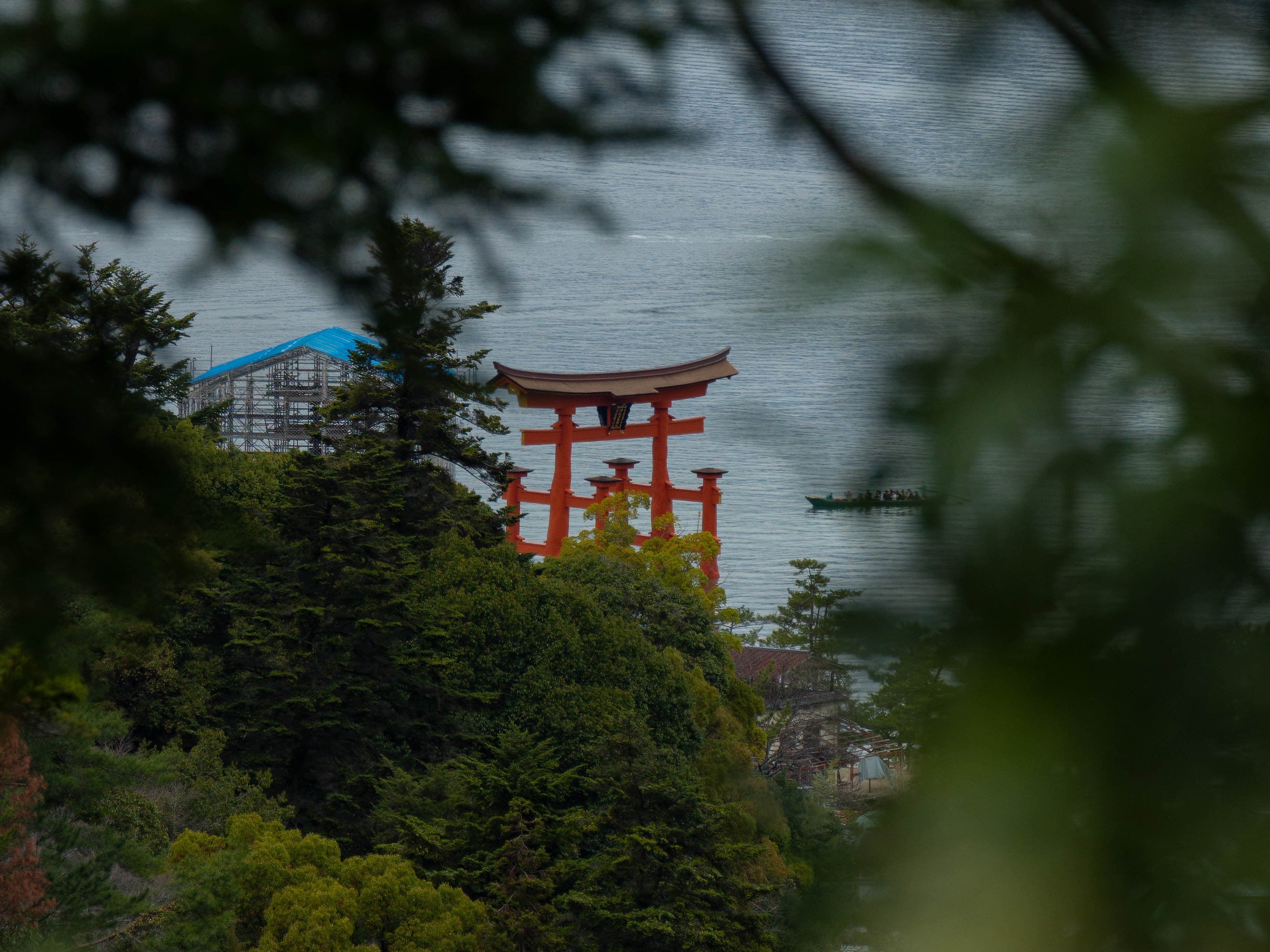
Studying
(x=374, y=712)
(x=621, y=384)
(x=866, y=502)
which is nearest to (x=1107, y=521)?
(x=866, y=502)

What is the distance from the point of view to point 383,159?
2.21 feet

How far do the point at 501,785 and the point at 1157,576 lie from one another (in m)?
4.64

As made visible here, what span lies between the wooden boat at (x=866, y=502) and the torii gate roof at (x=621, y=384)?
758cm

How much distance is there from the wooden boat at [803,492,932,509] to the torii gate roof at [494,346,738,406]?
758 centimetres

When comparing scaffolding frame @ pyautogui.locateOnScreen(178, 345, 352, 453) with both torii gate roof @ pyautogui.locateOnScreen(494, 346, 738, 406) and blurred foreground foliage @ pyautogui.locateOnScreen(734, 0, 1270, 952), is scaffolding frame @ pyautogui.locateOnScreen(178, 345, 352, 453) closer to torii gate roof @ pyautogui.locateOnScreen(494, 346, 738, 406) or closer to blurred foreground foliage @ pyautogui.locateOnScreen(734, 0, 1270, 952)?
torii gate roof @ pyautogui.locateOnScreen(494, 346, 738, 406)

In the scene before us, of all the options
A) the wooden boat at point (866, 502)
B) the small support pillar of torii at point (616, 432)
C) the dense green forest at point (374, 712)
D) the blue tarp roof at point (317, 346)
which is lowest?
the dense green forest at point (374, 712)

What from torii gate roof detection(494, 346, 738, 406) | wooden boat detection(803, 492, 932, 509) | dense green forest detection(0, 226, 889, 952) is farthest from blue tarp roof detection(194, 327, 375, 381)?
wooden boat detection(803, 492, 932, 509)

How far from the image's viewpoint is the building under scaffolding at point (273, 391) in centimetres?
825

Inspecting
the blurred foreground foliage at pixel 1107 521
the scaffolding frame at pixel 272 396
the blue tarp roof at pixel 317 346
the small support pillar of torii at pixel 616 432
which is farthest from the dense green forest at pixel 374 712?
the scaffolding frame at pixel 272 396

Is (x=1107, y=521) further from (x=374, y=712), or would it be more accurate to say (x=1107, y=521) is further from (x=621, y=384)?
(x=621, y=384)

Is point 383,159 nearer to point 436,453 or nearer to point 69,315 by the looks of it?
point 69,315

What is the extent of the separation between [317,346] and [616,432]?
2.58 metres

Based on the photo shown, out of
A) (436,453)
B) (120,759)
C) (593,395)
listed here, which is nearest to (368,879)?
(120,759)

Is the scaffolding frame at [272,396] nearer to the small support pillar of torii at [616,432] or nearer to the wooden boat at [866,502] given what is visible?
the small support pillar of torii at [616,432]
